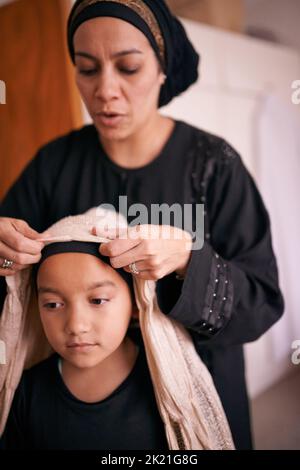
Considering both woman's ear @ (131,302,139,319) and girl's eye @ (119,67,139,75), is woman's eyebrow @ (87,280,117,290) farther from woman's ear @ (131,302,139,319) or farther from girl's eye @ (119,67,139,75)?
girl's eye @ (119,67,139,75)

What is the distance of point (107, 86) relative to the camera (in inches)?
23.8

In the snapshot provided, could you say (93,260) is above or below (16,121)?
below

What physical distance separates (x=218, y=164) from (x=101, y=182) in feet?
0.64

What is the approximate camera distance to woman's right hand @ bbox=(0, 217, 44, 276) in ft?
1.88

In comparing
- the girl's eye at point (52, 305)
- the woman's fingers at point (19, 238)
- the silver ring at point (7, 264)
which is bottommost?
the girl's eye at point (52, 305)

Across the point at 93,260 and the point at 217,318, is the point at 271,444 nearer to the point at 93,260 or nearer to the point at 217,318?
the point at 217,318

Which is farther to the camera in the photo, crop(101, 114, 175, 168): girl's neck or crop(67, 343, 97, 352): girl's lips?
crop(101, 114, 175, 168): girl's neck

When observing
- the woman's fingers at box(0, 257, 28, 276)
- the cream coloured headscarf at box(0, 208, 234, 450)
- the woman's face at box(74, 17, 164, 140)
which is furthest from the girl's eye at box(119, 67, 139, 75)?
the woman's fingers at box(0, 257, 28, 276)

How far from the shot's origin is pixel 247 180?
2.28 ft

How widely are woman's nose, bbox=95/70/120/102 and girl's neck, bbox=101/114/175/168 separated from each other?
0.09 meters

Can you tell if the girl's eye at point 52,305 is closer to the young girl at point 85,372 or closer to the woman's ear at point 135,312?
the young girl at point 85,372

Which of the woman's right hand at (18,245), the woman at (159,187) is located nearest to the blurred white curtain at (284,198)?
the woman at (159,187)

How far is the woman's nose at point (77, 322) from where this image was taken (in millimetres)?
575

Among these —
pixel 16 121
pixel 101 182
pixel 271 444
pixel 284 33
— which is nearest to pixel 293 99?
pixel 284 33
